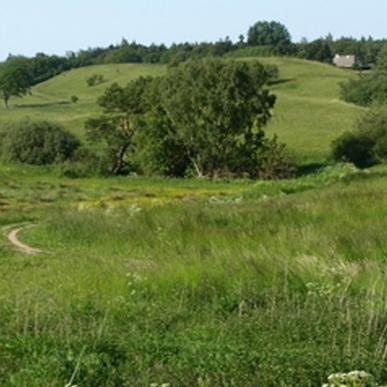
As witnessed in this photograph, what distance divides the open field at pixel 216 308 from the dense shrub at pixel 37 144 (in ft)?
204

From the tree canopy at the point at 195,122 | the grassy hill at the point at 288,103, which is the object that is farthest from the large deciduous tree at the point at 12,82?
the tree canopy at the point at 195,122

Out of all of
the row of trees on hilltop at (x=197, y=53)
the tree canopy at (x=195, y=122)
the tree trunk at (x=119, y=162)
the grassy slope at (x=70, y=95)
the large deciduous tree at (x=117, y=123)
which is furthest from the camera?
the row of trees on hilltop at (x=197, y=53)

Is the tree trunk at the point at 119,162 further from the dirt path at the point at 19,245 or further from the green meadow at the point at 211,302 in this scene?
the green meadow at the point at 211,302

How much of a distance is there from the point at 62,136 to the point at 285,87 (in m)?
53.7

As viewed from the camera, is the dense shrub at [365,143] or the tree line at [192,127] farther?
the dense shrub at [365,143]

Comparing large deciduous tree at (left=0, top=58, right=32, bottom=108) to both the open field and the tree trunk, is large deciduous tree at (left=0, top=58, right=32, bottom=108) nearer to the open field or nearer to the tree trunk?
the tree trunk

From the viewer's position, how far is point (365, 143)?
73875 mm

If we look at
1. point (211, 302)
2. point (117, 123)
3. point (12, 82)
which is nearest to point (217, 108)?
point (117, 123)

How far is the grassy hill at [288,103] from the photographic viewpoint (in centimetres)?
8925

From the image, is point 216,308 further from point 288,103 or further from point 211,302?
point 288,103

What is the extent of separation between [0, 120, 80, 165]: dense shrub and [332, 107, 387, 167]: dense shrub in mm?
23745

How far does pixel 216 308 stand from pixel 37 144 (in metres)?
72.8

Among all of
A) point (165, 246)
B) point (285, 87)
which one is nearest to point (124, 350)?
point (165, 246)

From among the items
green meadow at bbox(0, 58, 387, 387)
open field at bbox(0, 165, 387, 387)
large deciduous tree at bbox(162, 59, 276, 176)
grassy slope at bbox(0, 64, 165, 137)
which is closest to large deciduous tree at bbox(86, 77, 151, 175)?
large deciduous tree at bbox(162, 59, 276, 176)
